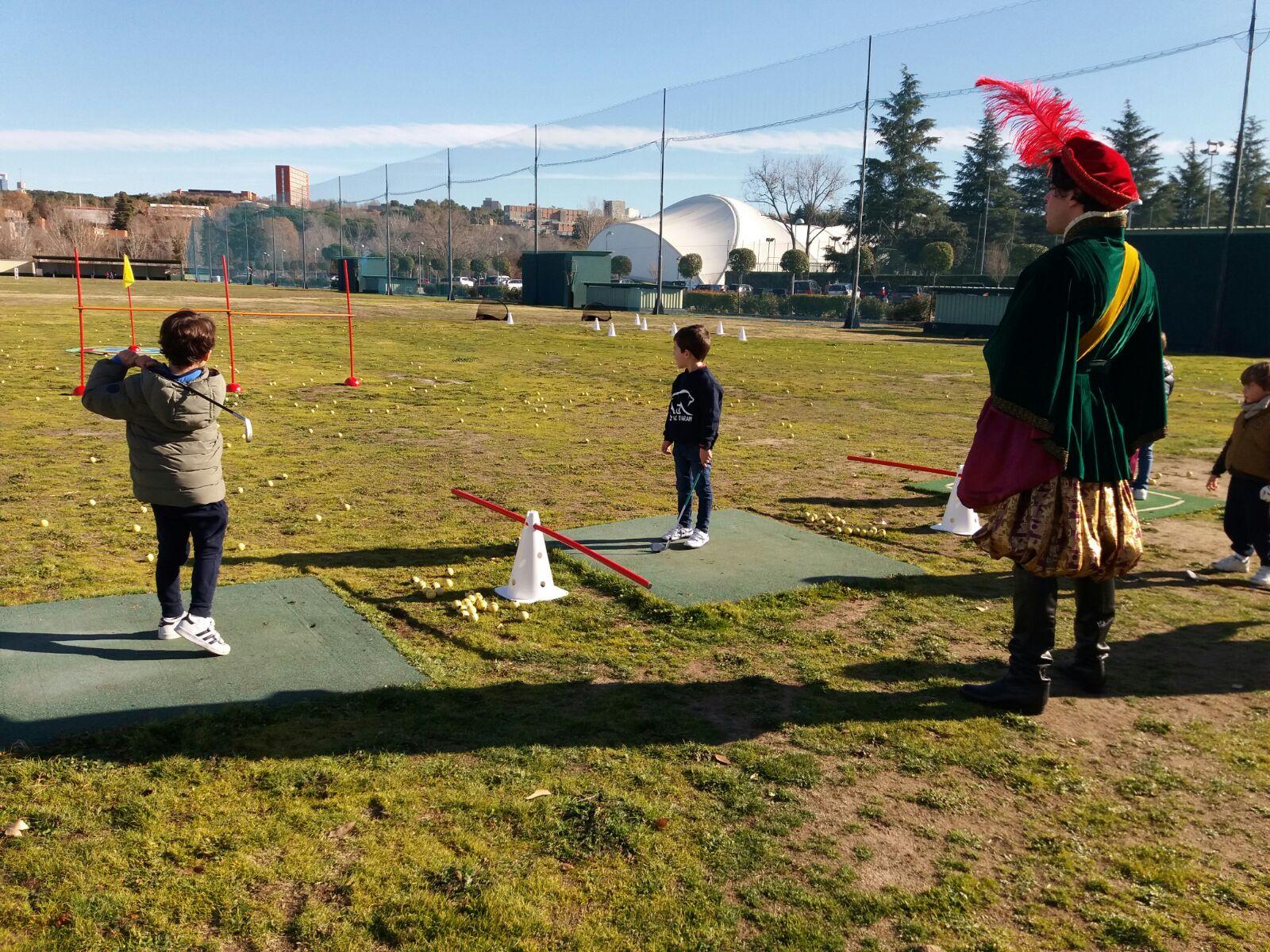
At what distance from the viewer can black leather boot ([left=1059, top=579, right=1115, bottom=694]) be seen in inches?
187

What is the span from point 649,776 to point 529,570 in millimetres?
2333

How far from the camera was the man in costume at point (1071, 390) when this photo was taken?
424 centimetres

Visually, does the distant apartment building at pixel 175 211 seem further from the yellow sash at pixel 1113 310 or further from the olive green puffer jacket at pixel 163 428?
the yellow sash at pixel 1113 310

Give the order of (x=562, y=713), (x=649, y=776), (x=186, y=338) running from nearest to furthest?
(x=649, y=776), (x=562, y=713), (x=186, y=338)

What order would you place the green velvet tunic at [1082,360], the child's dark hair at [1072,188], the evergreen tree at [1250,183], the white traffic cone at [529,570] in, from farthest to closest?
the evergreen tree at [1250,183] < the white traffic cone at [529,570] < the child's dark hair at [1072,188] < the green velvet tunic at [1082,360]

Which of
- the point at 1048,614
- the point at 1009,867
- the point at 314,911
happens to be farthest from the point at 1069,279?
the point at 314,911

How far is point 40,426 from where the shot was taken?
11.8 metres

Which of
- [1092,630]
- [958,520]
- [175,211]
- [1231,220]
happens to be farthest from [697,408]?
[175,211]

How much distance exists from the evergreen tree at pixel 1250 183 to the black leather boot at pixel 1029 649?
49142 mm

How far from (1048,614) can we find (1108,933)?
5.71ft

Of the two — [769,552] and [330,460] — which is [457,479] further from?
[769,552]

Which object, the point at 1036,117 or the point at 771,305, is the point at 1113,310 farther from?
the point at 771,305

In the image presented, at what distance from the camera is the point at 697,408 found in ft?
22.4

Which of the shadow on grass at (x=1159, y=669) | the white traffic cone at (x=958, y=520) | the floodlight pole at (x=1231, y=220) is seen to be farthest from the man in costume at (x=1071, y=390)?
the floodlight pole at (x=1231, y=220)
